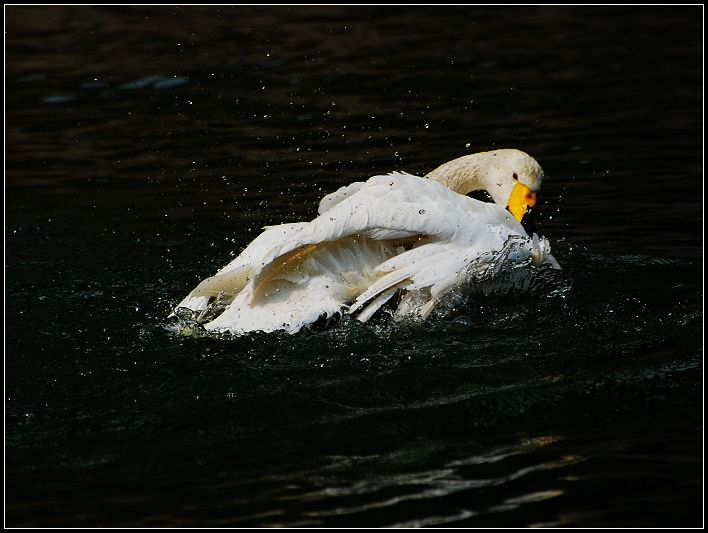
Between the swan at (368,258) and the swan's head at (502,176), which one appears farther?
the swan's head at (502,176)

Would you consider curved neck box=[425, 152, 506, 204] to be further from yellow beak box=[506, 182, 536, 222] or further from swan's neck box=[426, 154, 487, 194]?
yellow beak box=[506, 182, 536, 222]

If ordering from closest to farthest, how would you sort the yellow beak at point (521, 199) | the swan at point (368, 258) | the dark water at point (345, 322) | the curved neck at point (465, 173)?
the dark water at point (345, 322) < the swan at point (368, 258) < the yellow beak at point (521, 199) < the curved neck at point (465, 173)

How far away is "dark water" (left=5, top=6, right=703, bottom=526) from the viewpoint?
4523 mm

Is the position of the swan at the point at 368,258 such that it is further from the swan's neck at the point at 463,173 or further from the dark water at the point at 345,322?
the swan's neck at the point at 463,173

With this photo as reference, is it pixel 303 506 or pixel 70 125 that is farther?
pixel 70 125

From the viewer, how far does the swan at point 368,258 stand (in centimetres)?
582

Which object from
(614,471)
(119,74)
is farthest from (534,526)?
(119,74)

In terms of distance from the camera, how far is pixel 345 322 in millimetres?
5902

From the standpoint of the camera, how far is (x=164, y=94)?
38.8 ft

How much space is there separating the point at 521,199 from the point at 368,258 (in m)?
1.53

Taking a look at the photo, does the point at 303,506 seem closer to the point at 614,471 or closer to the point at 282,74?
the point at 614,471

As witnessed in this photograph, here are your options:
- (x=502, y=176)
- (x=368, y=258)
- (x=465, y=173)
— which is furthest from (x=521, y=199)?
(x=368, y=258)

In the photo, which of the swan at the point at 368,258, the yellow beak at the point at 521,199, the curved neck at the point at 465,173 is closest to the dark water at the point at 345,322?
the swan at the point at 368,258

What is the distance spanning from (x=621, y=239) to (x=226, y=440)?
3.90m
